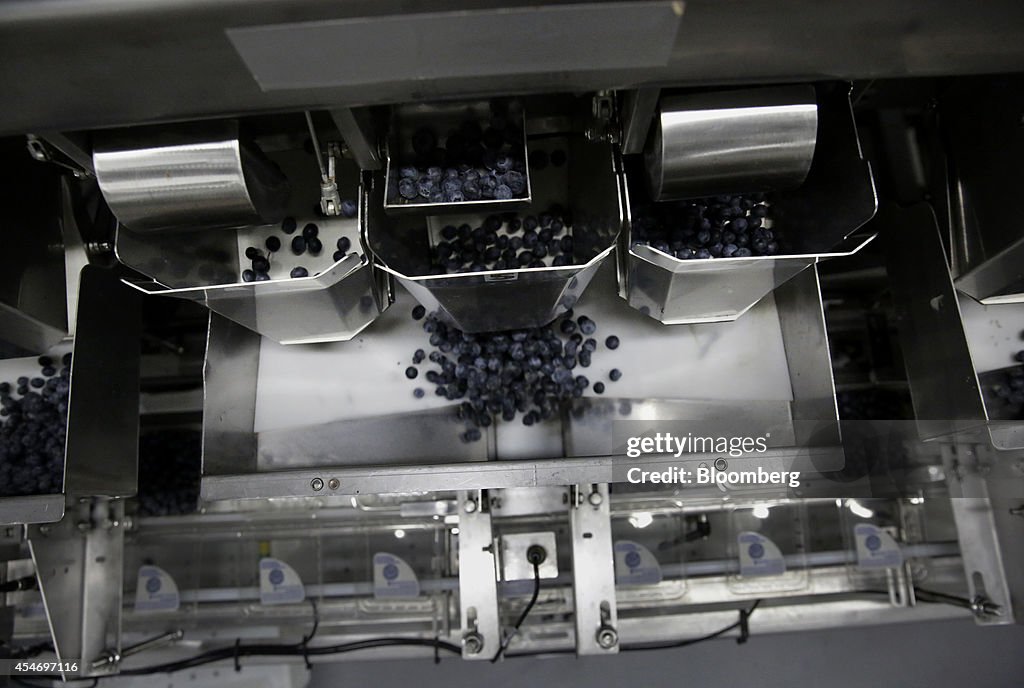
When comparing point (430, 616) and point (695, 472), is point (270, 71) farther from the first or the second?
point (430, 616)

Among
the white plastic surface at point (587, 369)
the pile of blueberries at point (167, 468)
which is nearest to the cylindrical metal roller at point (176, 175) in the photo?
the white plastic surface at point (587, 369)

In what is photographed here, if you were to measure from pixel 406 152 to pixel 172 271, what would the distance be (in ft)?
1.48

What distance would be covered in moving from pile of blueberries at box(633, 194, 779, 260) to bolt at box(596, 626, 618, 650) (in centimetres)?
88

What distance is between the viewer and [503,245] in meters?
1.14

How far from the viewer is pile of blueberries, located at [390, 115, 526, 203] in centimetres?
93

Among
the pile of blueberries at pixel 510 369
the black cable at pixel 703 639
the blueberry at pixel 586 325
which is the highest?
the blueberry at pixel 586 325

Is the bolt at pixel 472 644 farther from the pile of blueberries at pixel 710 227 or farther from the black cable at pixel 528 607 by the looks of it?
the pile of blueberries at pixel 710 227

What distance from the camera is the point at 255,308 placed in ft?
3.45

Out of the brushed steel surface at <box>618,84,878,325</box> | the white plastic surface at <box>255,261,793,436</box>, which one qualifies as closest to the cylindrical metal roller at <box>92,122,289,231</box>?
→ the white plastic surface at <box>255,261,793,436</box>

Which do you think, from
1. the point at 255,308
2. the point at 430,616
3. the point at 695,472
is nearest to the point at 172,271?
the point at 255,308

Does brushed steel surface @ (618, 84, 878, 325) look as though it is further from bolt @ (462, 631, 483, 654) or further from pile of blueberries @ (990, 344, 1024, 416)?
bolt @ (462, 631, 483, 654)

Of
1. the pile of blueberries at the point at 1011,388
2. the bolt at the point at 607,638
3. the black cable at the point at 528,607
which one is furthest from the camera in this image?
the black cable at the point at 528,607

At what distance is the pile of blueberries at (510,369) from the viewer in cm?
119

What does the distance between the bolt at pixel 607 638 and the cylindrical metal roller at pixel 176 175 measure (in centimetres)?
114
